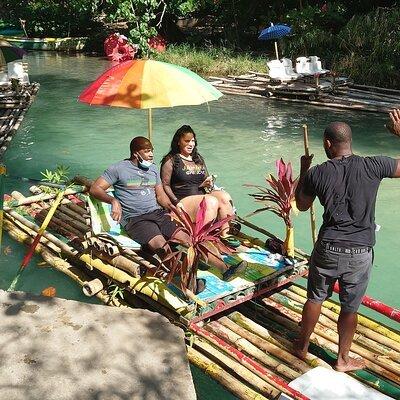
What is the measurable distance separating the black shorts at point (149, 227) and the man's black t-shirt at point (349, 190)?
224 centimetres

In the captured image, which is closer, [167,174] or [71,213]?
[167,174]

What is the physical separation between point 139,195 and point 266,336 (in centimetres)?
211

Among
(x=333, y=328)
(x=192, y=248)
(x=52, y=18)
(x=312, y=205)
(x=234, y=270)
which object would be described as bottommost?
(x=333, y=328)

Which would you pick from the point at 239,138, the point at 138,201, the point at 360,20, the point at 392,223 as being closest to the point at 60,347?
the point at 138,201

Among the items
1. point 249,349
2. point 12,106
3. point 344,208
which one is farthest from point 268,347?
point 12,106

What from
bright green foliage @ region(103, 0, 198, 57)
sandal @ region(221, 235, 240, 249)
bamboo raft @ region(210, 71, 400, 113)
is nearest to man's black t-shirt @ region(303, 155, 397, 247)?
sandal @ region(221, 235, 240, 249)

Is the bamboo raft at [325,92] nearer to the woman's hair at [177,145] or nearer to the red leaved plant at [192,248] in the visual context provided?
the woman's hair at [177,145]

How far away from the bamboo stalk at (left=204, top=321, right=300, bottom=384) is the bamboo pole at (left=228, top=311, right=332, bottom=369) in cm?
17

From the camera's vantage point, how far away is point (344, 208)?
415 centimetres

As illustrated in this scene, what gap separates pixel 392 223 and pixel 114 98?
17.7 ft

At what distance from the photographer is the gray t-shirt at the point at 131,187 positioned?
6125 millimetres

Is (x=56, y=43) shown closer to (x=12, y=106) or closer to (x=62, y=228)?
(x=12, y=106)

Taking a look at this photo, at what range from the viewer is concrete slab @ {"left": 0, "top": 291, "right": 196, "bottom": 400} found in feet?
8.66

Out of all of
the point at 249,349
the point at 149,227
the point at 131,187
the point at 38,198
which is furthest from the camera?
the point at 38,198
